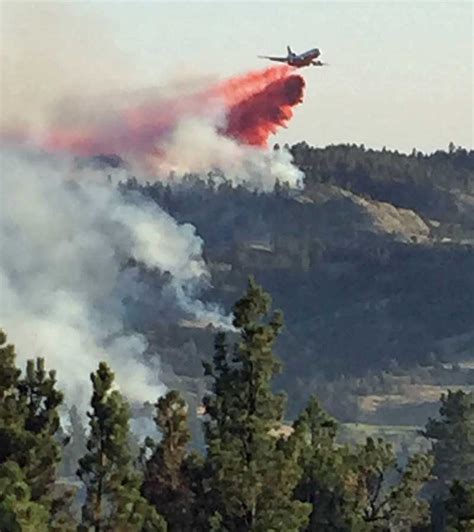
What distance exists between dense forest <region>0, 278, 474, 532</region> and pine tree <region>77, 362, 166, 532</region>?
2.6 inches

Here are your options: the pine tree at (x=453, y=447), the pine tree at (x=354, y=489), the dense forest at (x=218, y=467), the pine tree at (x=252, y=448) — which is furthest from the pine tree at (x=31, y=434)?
the pine tree at (x=453, y=447)

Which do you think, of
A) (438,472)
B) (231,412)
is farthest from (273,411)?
(438,472)

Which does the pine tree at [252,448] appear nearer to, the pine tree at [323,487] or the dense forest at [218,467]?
the dense forest at [218,467]

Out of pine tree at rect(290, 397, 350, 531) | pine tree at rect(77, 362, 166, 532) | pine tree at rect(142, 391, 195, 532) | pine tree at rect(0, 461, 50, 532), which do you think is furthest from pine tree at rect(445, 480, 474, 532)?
pine tree at rect(0, 461, 50, 532)

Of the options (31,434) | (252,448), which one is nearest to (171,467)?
(31,434)

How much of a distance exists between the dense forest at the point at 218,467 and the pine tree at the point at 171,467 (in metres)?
0.05

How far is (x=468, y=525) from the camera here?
82.8 meters

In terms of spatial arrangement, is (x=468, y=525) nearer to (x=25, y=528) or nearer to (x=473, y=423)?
(x=25, y=528)

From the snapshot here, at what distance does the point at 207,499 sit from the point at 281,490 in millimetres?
5096

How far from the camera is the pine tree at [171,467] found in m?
99.3

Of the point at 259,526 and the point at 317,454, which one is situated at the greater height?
the point at 317,454

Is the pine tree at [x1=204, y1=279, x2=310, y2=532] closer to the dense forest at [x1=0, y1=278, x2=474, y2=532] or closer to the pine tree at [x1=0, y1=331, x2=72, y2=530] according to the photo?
the dense forest at [x1=0, y1=278, x2=474, y2=532]

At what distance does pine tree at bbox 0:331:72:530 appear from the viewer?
92188mm

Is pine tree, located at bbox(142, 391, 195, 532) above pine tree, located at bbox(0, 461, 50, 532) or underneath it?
above
